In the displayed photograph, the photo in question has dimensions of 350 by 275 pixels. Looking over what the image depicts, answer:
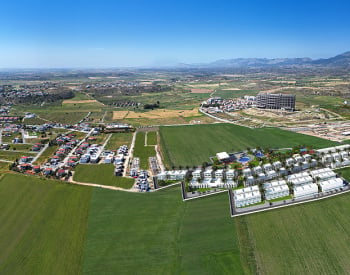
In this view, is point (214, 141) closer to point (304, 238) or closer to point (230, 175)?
point (230, 175)

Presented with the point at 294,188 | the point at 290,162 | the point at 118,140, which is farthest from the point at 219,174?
the point at 118,140

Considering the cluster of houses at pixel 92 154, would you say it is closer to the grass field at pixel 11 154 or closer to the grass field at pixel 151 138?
the grass field at pixel 151 138

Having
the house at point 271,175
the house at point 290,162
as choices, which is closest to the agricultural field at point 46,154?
the house at point 271,175

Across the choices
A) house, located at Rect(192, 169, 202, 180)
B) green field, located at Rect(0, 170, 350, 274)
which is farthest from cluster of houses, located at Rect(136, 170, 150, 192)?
house, located at Rect(192, 169, 202, 180)

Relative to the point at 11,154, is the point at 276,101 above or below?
above

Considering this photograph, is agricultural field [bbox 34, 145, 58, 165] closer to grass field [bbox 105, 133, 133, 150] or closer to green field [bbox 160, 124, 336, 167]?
grass field [bbox 105, 133, 133, 150]
